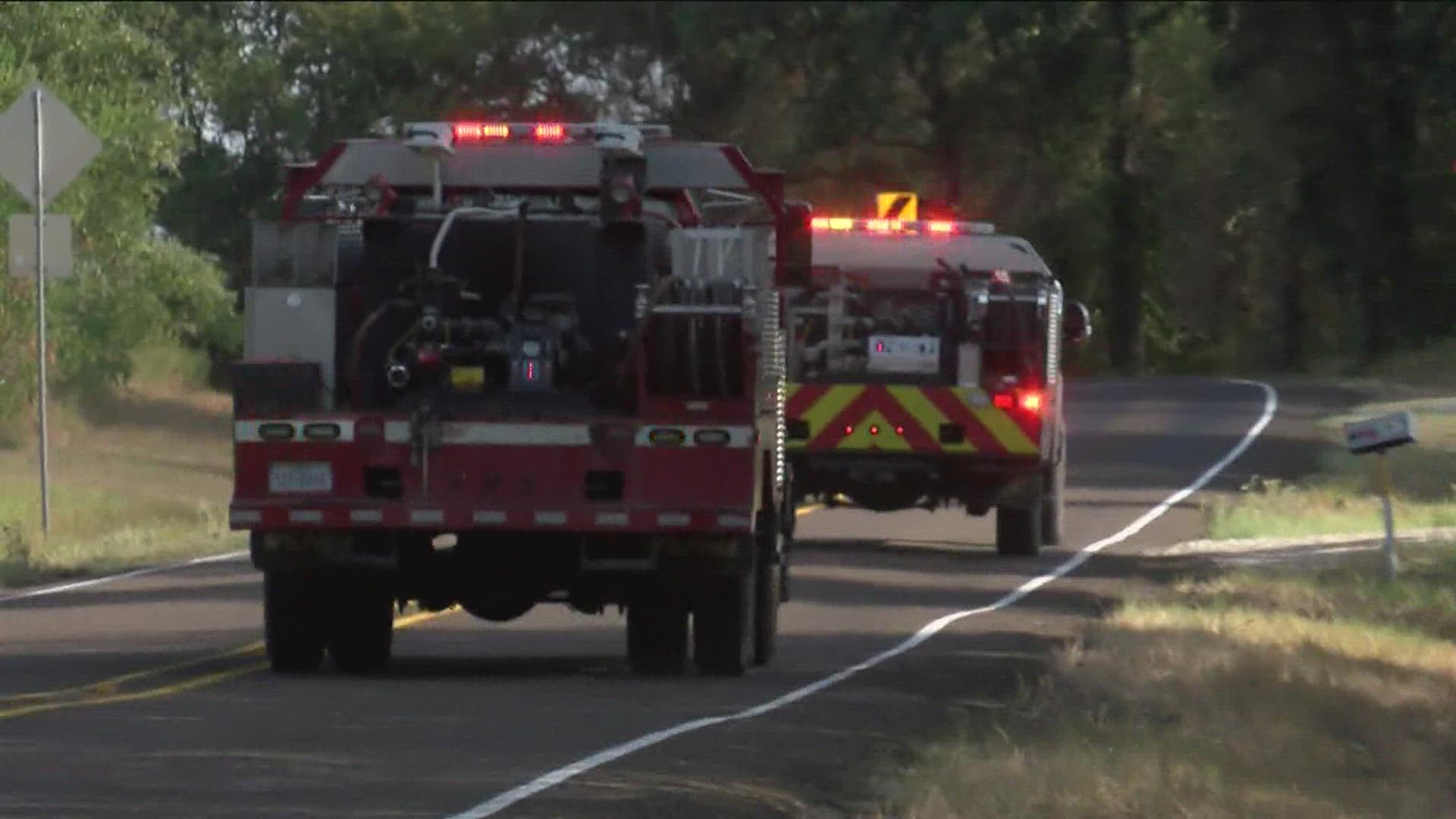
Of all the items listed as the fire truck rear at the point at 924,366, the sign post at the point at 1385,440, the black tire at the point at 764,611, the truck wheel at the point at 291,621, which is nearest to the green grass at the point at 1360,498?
the fire truck rear at the point at 924,366

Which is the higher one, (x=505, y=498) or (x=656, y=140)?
(x=656, y=140)

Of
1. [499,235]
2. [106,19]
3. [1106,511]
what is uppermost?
[106,19]

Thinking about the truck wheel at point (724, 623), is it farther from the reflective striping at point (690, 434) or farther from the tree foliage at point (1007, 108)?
the tree foliage at point (1007, 108)

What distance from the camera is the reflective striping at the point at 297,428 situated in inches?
619

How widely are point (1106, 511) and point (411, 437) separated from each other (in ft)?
59.3

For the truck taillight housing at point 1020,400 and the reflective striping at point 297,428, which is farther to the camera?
the truck taillight housing at point 1020,400

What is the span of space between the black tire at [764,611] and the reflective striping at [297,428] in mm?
2406

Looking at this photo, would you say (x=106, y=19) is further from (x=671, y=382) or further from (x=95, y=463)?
(x=671, y=382)

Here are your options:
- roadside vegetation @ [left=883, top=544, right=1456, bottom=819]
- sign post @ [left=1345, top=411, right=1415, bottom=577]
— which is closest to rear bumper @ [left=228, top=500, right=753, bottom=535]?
roadside vegetation @ [left=883, top=544, right=1456, bottom=819]

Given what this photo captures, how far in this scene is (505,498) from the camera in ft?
51.4

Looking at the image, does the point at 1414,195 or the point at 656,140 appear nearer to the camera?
the point at 656,140

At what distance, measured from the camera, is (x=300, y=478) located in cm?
1573

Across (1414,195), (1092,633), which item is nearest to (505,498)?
(1092,633)

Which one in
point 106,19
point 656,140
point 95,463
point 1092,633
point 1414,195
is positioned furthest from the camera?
point 1414,195
